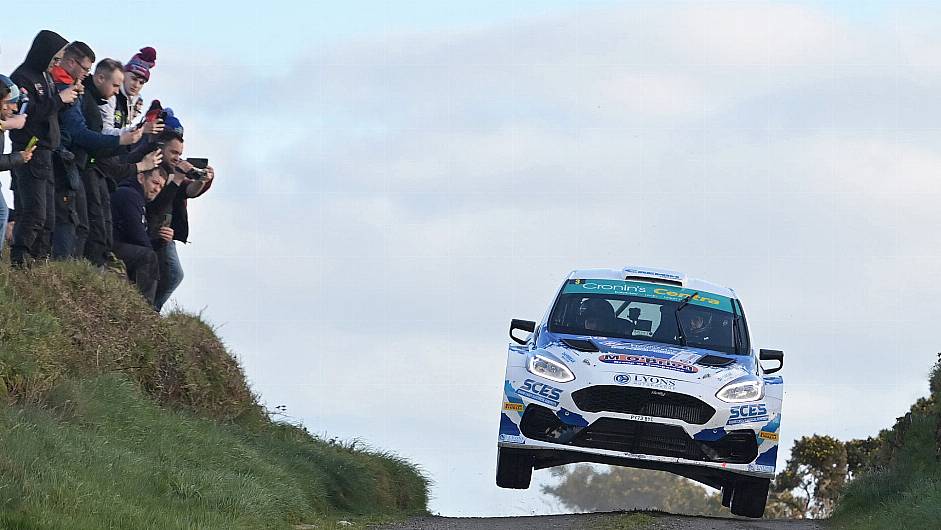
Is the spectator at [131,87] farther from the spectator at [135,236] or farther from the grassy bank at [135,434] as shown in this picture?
the grassy bank at [135,434]

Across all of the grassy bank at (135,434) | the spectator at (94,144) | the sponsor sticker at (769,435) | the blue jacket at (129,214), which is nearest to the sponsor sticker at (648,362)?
the sponsor sticker at (769,435)

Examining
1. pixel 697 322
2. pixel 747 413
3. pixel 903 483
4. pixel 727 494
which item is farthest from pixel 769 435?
pixel 697 322

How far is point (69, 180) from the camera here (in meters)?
13.6

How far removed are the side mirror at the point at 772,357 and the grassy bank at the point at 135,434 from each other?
4048 mm

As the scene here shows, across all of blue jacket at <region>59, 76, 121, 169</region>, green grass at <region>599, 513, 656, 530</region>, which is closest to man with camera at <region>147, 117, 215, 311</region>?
blue jacket at <region>59, 76, 121, 169</region>

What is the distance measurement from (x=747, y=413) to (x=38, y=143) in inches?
262

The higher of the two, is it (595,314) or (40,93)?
(40,93)

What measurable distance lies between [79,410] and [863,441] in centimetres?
1356

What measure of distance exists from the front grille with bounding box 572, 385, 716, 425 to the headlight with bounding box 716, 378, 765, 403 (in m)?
0.23

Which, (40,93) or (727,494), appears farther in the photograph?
(727,494)

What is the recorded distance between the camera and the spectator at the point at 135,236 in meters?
15.4

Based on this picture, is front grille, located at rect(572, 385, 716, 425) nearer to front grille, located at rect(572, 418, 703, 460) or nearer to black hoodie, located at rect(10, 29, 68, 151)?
front grille, located at rect(572, 418, 703, 460)

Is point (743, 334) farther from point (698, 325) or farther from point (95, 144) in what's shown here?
point (95, 144)

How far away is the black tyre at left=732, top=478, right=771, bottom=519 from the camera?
13.3 meters
